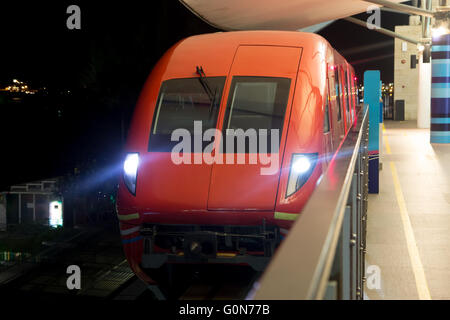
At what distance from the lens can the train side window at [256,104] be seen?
6.40 meters

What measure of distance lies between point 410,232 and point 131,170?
3.11 meters

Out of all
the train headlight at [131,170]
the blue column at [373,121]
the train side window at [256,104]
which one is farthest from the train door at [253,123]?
the blue column at [373,121]

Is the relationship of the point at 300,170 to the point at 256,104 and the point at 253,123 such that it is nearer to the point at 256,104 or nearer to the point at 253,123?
the point at 253,123

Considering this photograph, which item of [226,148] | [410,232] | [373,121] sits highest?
[373,121]

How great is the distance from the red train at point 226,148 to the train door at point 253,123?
1 centimetres

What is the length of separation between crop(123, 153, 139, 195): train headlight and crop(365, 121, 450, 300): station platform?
7.79ft

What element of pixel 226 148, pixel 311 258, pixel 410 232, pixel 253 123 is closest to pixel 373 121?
pixel 410 232

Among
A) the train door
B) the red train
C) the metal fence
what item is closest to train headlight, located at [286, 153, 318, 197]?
the red train

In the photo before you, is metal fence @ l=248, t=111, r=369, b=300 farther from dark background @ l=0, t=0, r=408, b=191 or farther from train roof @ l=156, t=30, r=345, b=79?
dark background @ l=0, t=0, r=408, b=191

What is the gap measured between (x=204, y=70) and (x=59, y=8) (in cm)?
3009

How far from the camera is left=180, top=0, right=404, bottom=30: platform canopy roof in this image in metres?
21.7

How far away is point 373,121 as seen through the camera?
10.1 m
